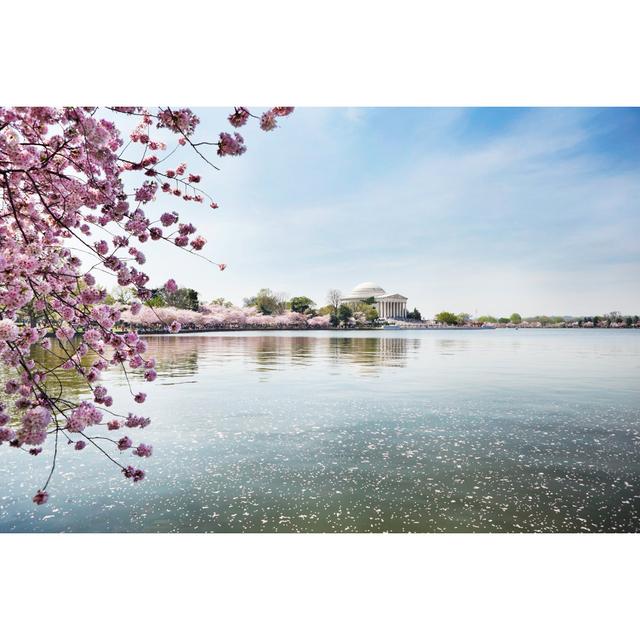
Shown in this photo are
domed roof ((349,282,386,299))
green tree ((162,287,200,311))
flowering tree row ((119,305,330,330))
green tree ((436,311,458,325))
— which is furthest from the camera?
domed roof ((349,282,386,299))

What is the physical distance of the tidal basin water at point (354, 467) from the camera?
364 cm

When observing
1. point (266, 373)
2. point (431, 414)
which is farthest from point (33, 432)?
point (266, 373)

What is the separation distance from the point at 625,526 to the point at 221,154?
14.0 ft

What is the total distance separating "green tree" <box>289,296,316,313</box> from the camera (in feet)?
199

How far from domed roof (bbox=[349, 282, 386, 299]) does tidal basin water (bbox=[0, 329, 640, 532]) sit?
6591 cm

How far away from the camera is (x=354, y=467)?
15.6 feet

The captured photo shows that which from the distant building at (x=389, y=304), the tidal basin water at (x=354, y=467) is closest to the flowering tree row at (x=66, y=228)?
the tidal basin water at (x=354, y=467)

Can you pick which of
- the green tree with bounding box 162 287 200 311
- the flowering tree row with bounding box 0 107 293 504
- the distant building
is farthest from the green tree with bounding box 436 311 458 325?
the flowering tree row with bounding box 0 107 293 504

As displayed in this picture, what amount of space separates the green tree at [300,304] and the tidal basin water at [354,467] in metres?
51.6

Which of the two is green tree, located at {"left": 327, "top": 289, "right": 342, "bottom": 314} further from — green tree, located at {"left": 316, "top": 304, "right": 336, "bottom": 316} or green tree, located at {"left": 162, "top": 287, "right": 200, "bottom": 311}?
green tree, located at {"left": 162, "top": 287, "right": 200, "bottom": 311}

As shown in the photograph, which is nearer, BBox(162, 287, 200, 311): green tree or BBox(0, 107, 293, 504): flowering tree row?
BBox(0, 107, 293, 504): flowering tree row

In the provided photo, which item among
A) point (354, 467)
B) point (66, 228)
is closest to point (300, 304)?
point (354, 467)

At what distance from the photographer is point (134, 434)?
6242 millimetres

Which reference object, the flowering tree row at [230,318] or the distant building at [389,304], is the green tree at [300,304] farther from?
the distant building at [389,304]
